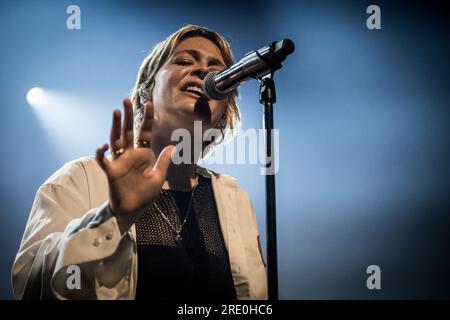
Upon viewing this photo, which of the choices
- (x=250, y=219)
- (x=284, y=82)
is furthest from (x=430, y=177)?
(x=250, y=219)

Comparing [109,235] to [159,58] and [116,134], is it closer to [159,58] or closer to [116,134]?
[116,134]

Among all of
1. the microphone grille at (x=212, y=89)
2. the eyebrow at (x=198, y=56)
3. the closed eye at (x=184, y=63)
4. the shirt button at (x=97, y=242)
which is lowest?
the shirt button at (x=97, y=242)

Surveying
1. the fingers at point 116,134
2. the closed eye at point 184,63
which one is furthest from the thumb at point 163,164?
the closed eye at point 184,63

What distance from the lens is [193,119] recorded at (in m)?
1.44

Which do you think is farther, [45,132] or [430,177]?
[430,177]

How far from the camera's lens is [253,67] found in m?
1.08

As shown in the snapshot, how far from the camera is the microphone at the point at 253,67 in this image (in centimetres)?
102

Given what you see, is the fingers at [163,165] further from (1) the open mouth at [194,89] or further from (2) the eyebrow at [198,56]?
(2) the eyebrow at [198,56]

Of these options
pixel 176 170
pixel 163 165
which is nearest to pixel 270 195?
pixel 163 165

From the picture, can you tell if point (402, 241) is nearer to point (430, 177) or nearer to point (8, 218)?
point (430, 177)

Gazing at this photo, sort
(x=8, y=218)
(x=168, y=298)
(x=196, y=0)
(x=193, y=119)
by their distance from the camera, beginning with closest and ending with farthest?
1. (x=168, y=298)
2. (x=193, y=119)
3. (x=8, y=218)
4. (x=196, y=0)

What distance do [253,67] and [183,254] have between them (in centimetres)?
58

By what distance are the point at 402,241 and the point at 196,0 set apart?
1.43 metres

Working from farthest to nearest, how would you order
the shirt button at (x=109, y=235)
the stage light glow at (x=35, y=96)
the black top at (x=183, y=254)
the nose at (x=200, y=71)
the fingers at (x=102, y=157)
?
1. the stage light glow at (x=35, y=96)
2. the nose at (x=200, y=71)
3. the black top at (x=183, y=254)
4. the shirt button at (x=109, y=235)
5. the fingers at (x=102, y=157)
